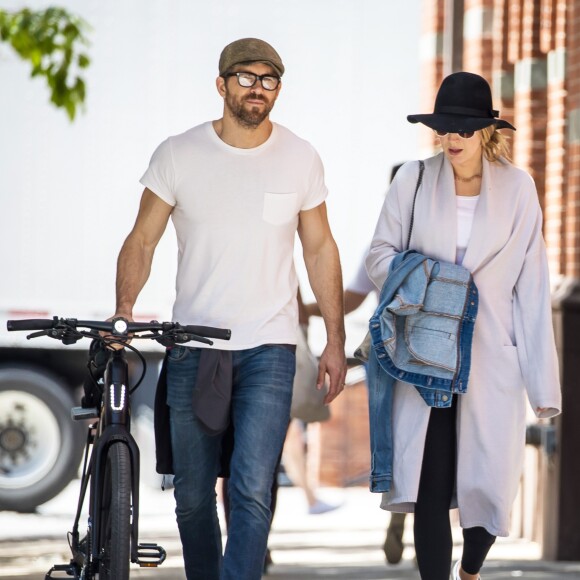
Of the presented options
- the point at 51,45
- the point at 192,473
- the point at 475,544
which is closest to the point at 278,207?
the point at 192,473

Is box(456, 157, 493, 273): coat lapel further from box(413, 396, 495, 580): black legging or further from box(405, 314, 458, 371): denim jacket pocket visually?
box(413, 396, 495, 580): black legging

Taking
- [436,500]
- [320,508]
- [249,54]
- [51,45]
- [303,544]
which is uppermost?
[51,45]

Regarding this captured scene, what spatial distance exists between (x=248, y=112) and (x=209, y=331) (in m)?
0.90

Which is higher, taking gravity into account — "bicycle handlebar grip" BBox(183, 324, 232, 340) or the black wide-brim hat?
the black wide-brim hat

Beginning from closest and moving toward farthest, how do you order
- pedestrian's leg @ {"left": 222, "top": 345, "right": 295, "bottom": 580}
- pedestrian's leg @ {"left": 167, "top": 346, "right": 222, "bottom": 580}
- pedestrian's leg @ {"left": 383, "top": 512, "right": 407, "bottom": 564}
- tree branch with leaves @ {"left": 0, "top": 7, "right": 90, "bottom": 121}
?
pedestrian's leg @ {"left": 222, "top": 345, "right": 295, "bottom": 580} < pedestrian's leg @ {"left": 167, "top": 346, "right": 222, "bottom": 580} < tree branch with leaves @ {"left": 0, "top": 7, "right": 90, "bottom": 121} < pedestrian's leg @ {"left": 383, "top": 512, "right": 407, "bottom": 564}

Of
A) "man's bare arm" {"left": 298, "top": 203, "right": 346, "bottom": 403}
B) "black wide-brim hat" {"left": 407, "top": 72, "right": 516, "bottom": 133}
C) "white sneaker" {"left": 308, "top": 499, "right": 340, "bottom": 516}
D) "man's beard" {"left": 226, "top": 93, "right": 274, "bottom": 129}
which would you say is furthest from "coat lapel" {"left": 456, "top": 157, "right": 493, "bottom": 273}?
"white sneaker" {"left": 308, "top": 499, "right": 340, "bottom": 516}

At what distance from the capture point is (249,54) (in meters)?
5.69

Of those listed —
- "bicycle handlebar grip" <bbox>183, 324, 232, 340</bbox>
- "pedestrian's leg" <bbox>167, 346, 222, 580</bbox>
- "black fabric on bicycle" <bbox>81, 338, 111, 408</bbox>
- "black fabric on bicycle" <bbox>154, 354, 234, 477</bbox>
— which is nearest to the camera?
"bicycle handlebar grip" <bbox>183, 324, 232, 340</bbox>

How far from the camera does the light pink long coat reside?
585 centimetres

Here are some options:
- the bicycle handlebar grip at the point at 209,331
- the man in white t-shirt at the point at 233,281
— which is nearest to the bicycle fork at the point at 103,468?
the bicycle handlebar grip at the point at 209,331

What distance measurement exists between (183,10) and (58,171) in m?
1.38

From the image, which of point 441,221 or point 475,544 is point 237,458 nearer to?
point 475,544

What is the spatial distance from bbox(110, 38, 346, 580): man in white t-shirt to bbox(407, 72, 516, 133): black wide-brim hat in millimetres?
487

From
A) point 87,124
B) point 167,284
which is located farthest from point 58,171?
point 167,284
